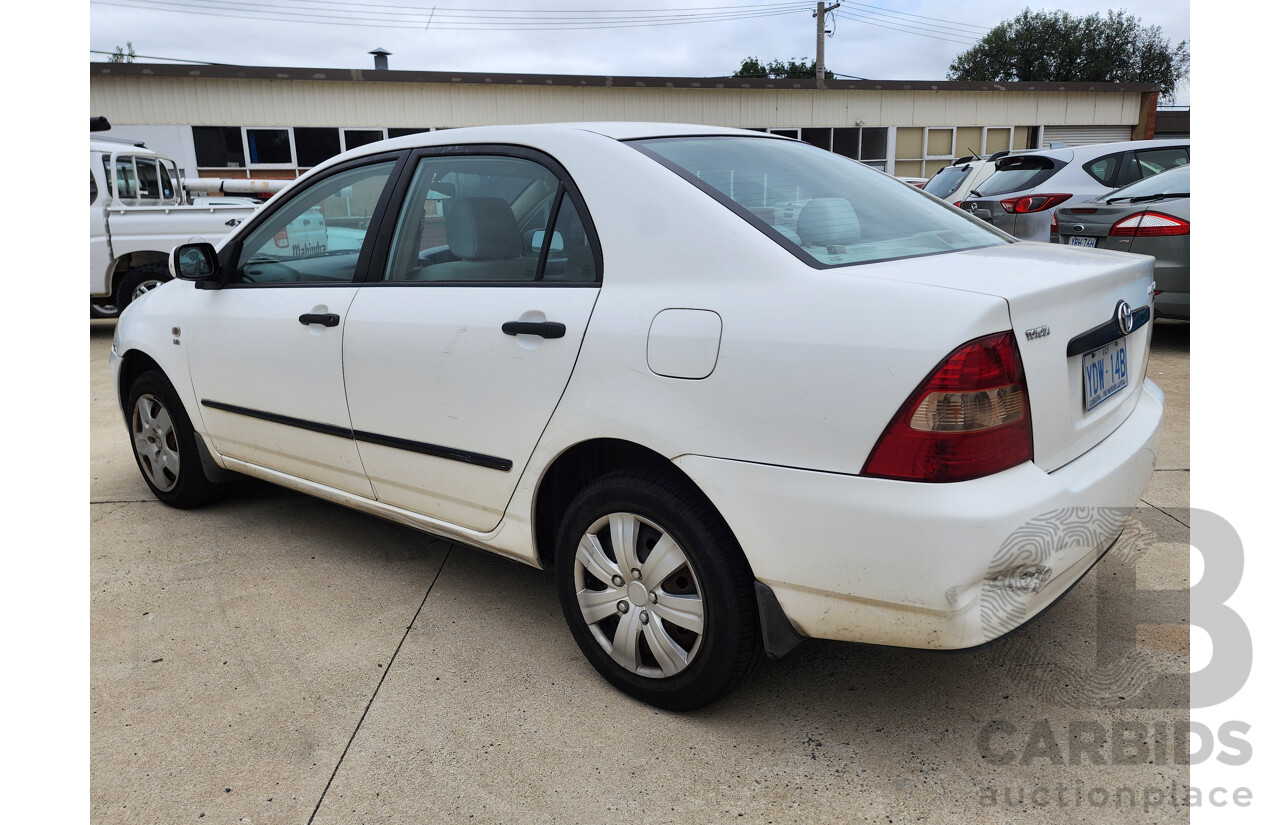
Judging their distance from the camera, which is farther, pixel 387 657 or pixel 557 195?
pixel 387 657

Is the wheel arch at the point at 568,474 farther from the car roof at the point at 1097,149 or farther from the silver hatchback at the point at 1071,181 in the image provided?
the car roof at the point at 1097,149

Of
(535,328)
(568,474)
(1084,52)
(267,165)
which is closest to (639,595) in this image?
(568,474)

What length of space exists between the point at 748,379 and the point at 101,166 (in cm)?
955

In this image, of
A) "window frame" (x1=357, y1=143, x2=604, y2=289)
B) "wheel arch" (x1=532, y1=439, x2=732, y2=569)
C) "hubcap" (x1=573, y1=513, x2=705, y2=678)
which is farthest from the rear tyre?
"hubcap" (x1=573, y1=513, x2=705, y2=678)

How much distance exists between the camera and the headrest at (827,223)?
7.37ft

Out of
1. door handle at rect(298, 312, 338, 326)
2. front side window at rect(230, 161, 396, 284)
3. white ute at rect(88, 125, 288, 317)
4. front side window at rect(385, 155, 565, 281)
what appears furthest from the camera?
white ute at rect(88, 125, 288, 317)

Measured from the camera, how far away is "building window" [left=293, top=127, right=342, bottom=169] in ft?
66.0

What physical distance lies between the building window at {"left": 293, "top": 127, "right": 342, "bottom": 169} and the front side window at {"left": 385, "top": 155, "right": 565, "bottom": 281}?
19.0 metres

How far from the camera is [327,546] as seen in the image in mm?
3633

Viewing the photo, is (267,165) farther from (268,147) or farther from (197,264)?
(197,264)

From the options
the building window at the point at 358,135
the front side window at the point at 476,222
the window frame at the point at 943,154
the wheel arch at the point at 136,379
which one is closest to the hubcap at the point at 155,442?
the wheel arch at the point at 136,379

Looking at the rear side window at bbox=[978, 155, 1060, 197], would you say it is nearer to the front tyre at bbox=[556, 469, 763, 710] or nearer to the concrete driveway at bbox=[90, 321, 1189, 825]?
the concrete driveway at bbox=[90, 321, 1189, 825]

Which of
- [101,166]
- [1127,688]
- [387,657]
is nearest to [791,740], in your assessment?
[1127,688]

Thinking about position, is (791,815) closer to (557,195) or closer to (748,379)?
(748,379)
